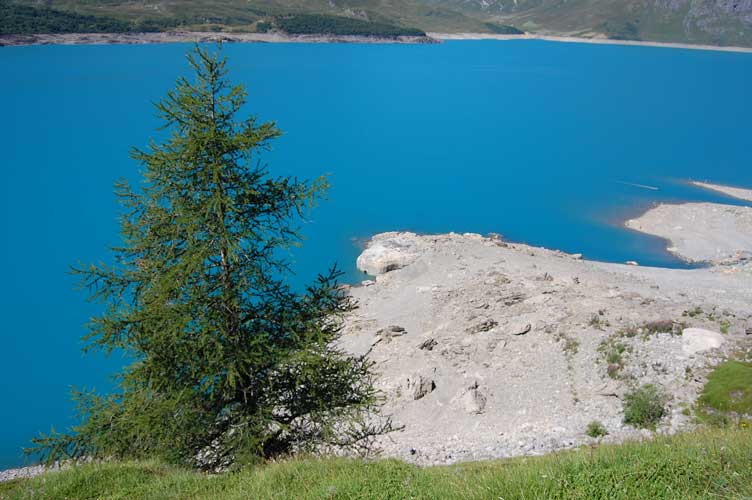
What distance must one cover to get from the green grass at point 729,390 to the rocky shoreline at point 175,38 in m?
109

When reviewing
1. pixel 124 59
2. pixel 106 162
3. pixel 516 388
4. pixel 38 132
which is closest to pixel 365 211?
pixel 106 162

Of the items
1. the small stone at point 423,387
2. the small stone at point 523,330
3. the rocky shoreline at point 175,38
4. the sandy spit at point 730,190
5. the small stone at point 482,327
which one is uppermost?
the rocky shoreline at point 175,38

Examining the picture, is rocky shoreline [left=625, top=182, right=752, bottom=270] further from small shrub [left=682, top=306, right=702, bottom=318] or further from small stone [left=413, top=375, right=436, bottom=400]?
small stone [left=413, top=375, right=436, bottom=400]

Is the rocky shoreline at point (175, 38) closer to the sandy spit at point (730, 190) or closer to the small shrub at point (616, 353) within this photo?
the sandy spit at point (730, 190)

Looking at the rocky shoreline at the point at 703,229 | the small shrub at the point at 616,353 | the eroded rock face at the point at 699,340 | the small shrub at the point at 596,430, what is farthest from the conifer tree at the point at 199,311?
the rocky shoreline at the point at 703,229

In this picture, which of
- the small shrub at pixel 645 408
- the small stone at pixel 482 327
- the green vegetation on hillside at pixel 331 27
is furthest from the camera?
the green vegetation on hillside at pixel 331 27

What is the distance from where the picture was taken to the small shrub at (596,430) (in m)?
14.8

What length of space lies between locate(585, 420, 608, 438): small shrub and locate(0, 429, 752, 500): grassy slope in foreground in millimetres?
6953

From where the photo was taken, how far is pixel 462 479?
710 cm

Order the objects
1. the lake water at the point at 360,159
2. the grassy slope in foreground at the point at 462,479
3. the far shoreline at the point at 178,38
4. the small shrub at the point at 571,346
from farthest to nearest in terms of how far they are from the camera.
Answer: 1. the far shoreline at the point at 178,38
2. the lake water at the point at 360,159
3. the small shrub at the point at 571,346
4. the grassy slope in foreground at the point at 462,479

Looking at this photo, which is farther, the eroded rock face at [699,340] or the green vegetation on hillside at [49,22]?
the green vegetation on hillside at [49,22]

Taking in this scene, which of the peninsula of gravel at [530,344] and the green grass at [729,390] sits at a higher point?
the green grass at [729,390]

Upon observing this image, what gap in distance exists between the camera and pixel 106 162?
52.0m

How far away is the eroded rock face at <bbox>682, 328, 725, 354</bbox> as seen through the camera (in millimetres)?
17844
